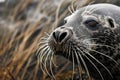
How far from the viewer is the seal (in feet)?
19.6

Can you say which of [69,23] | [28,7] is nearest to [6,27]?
[28,7]

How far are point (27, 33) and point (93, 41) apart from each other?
3.19 m

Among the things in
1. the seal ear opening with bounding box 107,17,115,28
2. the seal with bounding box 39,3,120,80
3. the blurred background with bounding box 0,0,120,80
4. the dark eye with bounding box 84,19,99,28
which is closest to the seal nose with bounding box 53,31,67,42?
the seal with bounding box 39,3,120,80

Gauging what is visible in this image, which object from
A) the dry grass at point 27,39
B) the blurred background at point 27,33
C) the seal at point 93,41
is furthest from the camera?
the dry grass at point 27,39

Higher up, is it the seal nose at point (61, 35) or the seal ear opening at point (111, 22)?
the seal nose at point (61, 35)

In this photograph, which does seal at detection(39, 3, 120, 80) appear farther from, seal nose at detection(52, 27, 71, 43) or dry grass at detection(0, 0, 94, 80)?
dry grass at detection(0, 0, 94, 80)

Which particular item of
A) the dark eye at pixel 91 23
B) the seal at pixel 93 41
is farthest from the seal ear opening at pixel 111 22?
the dark eye at pixel 91 23

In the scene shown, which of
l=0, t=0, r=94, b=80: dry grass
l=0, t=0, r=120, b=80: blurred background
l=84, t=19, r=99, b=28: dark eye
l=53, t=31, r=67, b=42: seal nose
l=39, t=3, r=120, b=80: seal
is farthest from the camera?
l=0, t=0, r=94, b=80: dry grass

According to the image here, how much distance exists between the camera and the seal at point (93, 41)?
5.96m

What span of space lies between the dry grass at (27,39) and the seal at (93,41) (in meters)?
1.46

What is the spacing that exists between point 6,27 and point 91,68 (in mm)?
4007

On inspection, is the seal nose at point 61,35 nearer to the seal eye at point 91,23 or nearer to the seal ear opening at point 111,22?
the seal eye at point 91,23

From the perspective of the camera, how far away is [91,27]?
6.20 metres

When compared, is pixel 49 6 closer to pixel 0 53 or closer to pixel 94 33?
pixel 0 53
